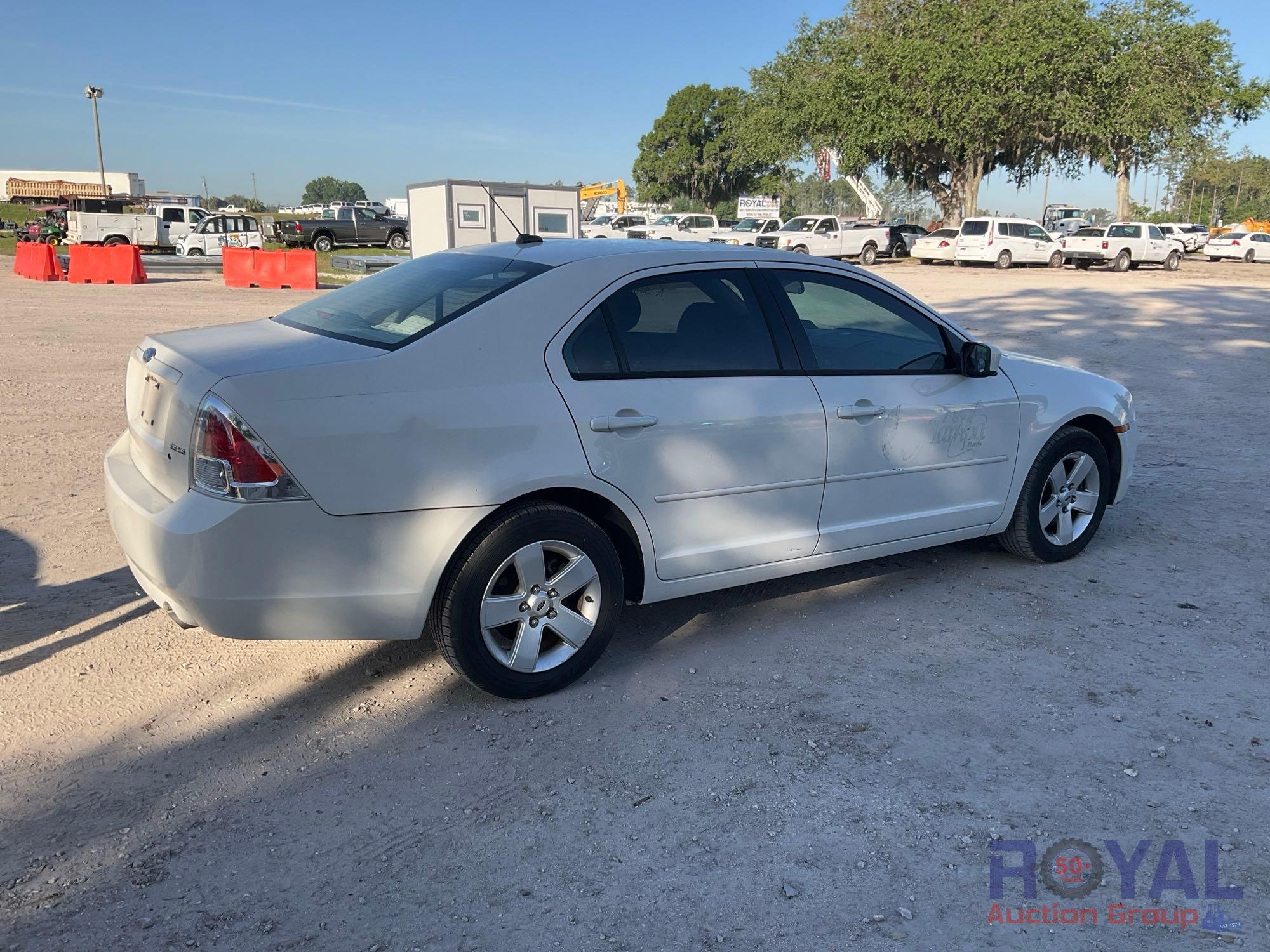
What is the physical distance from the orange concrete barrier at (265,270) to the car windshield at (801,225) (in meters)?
19.0

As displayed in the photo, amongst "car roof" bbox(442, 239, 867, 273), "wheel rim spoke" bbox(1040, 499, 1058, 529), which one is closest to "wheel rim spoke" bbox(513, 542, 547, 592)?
"car roof" bbox(442, 239, 867, 273)

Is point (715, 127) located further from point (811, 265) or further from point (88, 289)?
point (811, 265)

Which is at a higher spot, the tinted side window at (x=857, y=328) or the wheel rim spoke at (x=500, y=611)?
the tinted side window at (x=857, y=328)

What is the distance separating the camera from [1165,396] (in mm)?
10461

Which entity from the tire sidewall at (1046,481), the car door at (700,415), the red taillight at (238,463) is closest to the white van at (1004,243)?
the tire sidewall at (1046,481)

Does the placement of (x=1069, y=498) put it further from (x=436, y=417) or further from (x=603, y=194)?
(x=603, y=194)

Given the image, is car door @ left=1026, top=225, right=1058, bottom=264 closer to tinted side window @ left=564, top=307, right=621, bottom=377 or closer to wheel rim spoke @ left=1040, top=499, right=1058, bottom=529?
wheel rim spoke @ left=1040, top=499, right=1058, bottom=529

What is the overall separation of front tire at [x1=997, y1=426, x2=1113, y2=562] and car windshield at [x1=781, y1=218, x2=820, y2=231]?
31909mm

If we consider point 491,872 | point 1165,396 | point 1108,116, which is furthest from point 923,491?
point 1108,116

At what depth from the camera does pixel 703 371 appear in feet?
13.2

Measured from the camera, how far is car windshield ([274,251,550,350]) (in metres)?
3.71

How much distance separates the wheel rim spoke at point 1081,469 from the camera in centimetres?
530

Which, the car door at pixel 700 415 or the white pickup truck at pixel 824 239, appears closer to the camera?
the car door at pixel 700 415

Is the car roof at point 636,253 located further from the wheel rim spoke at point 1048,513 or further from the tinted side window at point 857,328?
the wheel rim spoke at point 1048,513
